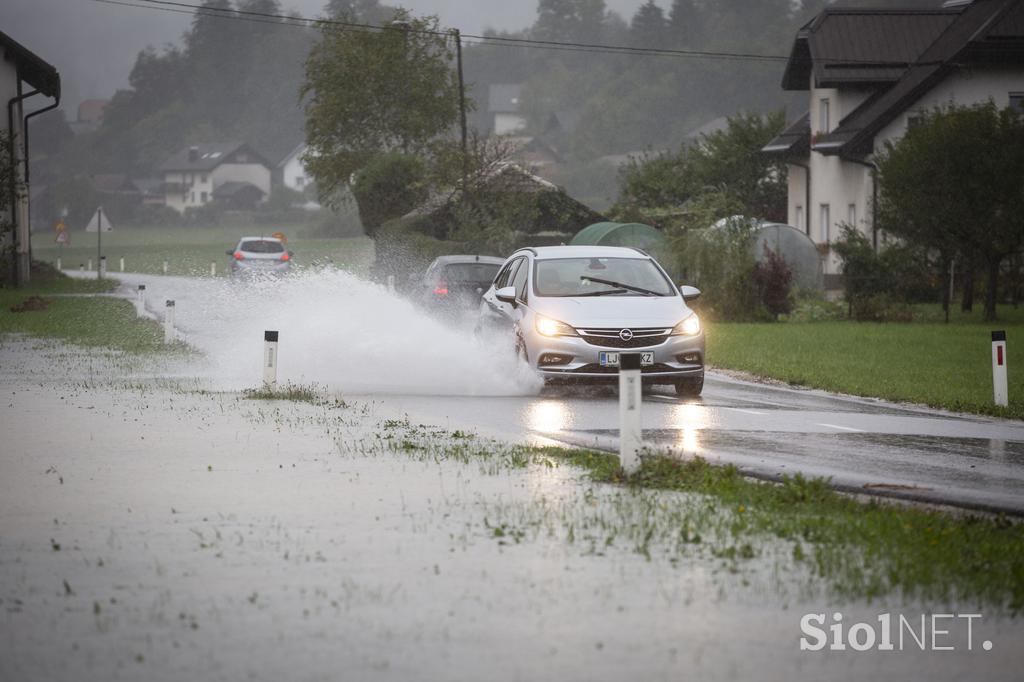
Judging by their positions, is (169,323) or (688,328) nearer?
(688,328)

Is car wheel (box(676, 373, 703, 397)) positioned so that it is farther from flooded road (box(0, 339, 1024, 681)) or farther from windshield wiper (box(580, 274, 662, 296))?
flooded road (box(0, 339, 1024, 681))

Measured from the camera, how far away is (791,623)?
6.50 m

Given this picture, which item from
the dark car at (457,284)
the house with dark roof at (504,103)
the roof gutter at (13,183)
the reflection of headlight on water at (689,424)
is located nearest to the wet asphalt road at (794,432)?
the reflection of headlight on water at (689,424)

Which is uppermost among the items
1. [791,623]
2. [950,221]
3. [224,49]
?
[224,49]

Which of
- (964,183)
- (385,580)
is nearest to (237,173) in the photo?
(964,183)

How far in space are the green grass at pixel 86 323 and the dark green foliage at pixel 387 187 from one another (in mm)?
20018

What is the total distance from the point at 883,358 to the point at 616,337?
26.4 ft

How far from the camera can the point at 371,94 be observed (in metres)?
94.2

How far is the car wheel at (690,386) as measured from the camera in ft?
57.7

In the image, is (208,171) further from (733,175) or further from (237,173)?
(733,175)

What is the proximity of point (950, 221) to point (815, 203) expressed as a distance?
19.1 m

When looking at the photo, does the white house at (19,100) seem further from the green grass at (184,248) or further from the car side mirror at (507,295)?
the car side mirror at (507,295)

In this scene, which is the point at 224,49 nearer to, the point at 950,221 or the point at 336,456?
the point at 950,221

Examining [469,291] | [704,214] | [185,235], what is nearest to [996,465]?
[469,291]
